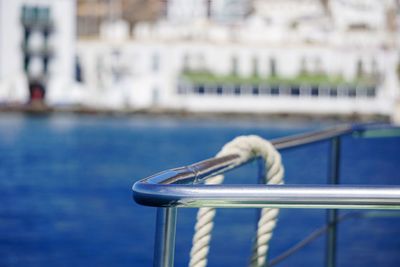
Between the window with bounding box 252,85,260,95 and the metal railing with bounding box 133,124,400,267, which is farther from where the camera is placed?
the window with bounding box 252,85,260,95

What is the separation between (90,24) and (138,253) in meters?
56.9

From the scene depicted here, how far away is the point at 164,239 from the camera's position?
1.07m

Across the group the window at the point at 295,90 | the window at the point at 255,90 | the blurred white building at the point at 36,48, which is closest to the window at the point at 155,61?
the blurred white building at the point at 36,48

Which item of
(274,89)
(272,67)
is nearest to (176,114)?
(274,89)

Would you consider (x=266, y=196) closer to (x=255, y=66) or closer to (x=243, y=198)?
(x=243, y=198)

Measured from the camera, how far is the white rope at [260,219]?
115 centimetres

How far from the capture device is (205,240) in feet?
3.77

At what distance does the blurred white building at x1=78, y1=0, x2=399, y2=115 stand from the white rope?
41.7 m

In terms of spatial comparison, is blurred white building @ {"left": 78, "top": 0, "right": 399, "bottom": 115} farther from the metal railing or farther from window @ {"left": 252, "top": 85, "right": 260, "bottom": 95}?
the metal railing

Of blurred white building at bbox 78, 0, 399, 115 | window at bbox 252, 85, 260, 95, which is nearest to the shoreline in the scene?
blurred white building at bbox 78, 0, 399, 115

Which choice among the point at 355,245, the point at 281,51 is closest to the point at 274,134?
the point at 281,51

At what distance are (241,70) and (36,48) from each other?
9.18 m

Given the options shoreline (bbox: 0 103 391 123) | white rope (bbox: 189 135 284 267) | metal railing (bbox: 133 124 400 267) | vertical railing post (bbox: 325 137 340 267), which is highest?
metal railing (bbox: 133 124 400 267)

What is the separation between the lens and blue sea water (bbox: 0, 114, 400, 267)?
3055 mm
